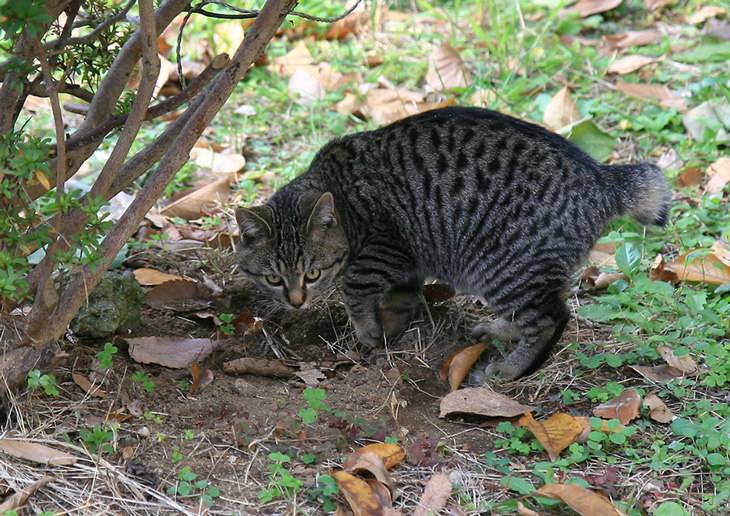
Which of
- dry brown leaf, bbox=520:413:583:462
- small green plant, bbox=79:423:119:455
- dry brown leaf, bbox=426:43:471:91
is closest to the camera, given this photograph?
small green plant, bbox=79:423:119:455

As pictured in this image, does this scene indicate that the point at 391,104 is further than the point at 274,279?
Yes

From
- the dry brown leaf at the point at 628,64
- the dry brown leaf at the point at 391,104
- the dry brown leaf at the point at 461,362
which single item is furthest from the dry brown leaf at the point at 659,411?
the dry brown leaf at the point at 628,64

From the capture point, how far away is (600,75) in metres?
6.05

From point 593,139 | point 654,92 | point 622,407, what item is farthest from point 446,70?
point 622,407

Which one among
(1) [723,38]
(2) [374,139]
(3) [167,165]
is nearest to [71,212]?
(3) [167,165]

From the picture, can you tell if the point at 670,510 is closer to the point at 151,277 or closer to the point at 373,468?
the point at 373,468

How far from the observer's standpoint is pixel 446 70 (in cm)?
609

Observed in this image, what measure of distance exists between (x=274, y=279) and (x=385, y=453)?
4.44 feet

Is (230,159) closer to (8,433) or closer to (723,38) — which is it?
(8,433)

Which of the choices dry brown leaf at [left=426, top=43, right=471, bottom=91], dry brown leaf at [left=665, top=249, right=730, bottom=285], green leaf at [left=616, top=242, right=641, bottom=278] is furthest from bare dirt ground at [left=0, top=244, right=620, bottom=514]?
dry brown leaf at [left=426, top=43, right=471, bottom=91]

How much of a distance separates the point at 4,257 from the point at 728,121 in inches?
186

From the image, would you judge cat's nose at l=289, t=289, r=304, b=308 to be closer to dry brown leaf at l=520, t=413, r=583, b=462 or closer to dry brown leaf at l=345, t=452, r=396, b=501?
dry brown leaf at l=345, t=452, r=396, b=501

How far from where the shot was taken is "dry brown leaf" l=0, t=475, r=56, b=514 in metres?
2.52

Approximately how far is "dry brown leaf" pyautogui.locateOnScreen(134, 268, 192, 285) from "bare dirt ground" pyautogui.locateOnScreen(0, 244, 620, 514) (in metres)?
0.16
